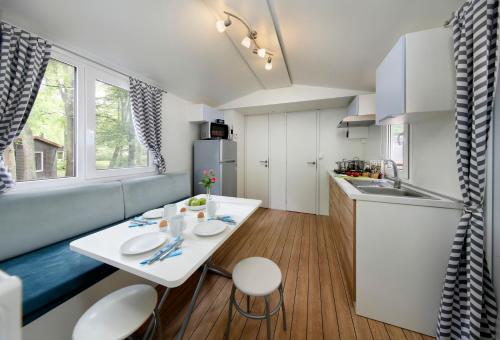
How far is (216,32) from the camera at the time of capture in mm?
1934

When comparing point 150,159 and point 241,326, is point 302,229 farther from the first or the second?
point 150,159

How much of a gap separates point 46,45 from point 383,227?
3103 mm

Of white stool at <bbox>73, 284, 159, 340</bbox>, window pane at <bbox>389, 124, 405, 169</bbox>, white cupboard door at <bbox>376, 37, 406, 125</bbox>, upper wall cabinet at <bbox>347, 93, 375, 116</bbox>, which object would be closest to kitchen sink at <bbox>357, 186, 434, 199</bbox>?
window pane at <bbox>389, 124, 405, 169</bbox>

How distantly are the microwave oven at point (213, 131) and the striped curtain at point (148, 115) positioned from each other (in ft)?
2.96

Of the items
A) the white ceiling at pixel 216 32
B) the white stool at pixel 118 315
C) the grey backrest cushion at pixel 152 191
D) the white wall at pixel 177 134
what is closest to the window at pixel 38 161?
the grey backrest cushion at pixel 152 191

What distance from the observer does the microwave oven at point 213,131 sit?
126 inches

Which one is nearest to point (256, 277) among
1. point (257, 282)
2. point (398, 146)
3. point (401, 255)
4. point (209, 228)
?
point (257, 282)

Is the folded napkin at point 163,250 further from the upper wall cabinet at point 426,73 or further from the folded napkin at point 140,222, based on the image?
the upper wall cabinet at point 426,73

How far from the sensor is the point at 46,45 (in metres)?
1.44

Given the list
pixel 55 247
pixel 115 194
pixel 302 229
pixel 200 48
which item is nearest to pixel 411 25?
pixel 200 48

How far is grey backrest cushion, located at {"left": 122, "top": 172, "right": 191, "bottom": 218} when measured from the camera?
196 cm

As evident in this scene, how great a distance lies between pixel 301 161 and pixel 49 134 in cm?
374

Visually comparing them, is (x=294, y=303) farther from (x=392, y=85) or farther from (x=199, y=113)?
(x=199, y=113)

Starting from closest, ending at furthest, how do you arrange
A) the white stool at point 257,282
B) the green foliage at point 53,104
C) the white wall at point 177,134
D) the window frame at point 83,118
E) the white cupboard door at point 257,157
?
the white stool at point 257,282 < the green foliage at point 53,104 < the window frame at point 83,118 < the white wall at point 177,134 < the white cupboard door at point 257,157
